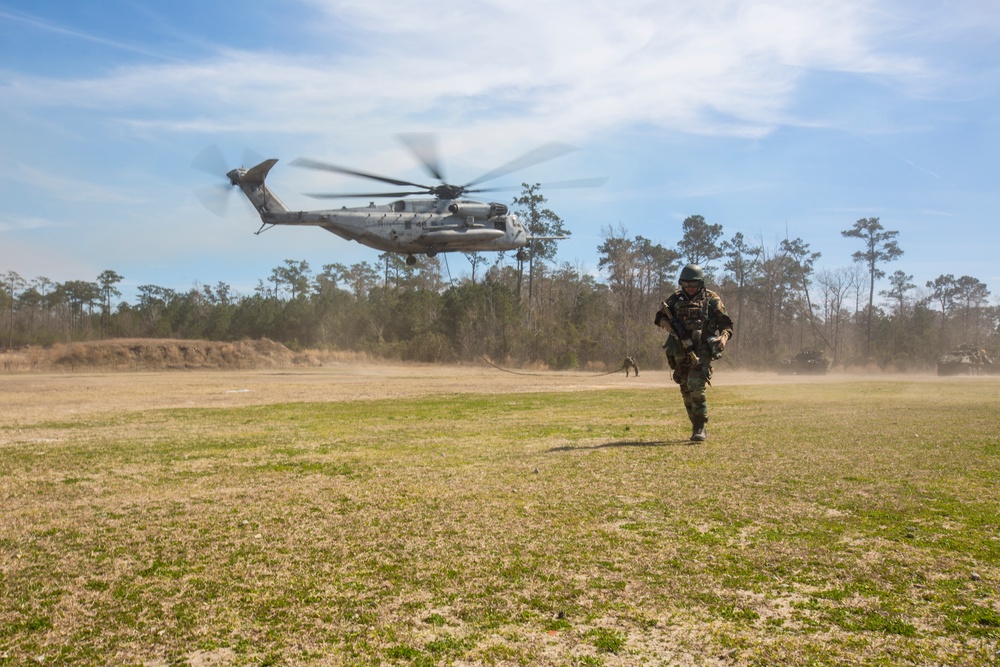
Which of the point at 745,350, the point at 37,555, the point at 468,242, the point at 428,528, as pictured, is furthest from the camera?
the point at 745,350

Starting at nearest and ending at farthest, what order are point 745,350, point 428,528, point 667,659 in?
point 667,659
point 428,528
point 745,350

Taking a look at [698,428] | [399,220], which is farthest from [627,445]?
[399,220]

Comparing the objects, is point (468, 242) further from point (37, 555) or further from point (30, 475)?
point (37, 555)

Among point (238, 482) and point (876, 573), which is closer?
point (876, 573)

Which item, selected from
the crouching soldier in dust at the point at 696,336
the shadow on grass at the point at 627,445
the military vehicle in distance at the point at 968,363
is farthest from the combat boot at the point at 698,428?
the military vehicle in distance at the point at 968,363

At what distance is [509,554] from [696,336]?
5670mm

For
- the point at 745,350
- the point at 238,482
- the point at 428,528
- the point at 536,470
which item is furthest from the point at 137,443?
the point at 745,350

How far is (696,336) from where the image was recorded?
30.7 ft

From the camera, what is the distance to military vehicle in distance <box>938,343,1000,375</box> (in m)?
45.4

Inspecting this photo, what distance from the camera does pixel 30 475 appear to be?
731cm

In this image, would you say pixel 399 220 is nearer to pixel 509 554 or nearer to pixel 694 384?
pixel 694 384

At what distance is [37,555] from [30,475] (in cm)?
338

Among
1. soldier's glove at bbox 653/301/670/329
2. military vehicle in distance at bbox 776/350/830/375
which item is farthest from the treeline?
soldier's glove at bbox 653/301/670/329

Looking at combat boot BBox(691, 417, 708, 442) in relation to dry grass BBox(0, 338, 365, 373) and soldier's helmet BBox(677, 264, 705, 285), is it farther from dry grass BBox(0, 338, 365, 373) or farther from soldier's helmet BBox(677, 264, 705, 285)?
dry grass BBox(0, 338, 365, 373)
